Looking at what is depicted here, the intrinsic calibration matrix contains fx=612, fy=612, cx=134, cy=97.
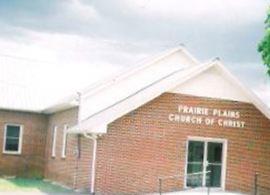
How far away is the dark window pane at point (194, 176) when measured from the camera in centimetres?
2402

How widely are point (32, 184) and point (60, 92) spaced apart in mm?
7669

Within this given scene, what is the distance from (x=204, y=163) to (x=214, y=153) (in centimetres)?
72

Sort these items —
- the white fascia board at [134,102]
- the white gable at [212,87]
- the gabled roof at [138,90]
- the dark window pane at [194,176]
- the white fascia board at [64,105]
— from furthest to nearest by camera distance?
1. the white fascia board at [64,105]
2. the dark window pane at [194,176]
3. the white gable at [212,87]
4. the gabled roof at [138,90]
5. the white fascia board at [134,102]

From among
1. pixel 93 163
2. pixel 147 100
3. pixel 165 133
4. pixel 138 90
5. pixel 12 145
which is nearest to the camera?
pixel 93 163

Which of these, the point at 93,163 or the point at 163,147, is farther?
the point at 163,147

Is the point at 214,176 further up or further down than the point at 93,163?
further down

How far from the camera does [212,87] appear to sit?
24.2 metres

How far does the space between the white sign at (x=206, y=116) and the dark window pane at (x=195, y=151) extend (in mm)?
866

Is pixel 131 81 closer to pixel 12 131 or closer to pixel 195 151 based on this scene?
pixel 195 151

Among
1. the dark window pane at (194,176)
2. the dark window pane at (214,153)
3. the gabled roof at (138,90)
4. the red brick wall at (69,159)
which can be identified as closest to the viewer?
the gabled roof at (138,90)

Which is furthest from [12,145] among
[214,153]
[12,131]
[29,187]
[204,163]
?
[214,153]

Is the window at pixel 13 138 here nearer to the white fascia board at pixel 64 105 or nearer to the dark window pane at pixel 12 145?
the dark window pane at pixel 12 145

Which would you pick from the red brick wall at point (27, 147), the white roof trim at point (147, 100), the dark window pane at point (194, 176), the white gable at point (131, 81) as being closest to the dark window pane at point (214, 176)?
the dark window pane at point (194, 176)

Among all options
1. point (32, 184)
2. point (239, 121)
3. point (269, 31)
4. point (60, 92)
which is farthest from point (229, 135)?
point (60, 92)
